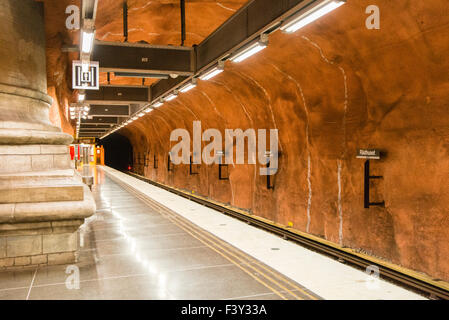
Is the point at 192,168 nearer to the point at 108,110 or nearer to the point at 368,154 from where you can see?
the point at 108,110

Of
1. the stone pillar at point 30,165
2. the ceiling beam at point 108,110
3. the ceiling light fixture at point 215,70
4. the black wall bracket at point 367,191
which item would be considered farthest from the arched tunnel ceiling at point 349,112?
the ceiling beam at point 108,110

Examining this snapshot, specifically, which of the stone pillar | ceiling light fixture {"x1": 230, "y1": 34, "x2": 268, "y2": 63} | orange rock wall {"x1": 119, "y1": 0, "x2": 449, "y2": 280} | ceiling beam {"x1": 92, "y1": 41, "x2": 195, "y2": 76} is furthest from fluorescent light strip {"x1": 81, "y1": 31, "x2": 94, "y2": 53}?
orange rock wall {"x1": 119, "y1": 0, "x2": 449, "y2": 280}

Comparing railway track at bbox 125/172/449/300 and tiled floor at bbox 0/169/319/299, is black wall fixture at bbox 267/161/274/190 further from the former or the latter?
tiled floor at bbox 0/169/319/299

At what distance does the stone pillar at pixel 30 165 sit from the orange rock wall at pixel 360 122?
432 cm

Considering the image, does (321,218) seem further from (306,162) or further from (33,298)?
(33,298)

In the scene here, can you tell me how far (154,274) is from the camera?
4.39 meters

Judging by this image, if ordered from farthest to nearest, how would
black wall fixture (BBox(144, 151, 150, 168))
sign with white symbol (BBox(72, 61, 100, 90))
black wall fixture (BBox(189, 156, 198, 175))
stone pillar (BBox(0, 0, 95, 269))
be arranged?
1. black wall fixture (BBox(144, 151, 150, 168))
2. black wall fixture (BBox(189, 156, 198, 175))
3. sign with white symbol (BBox(72, 61, 100, 90))
4. stone pillar (BBox(0, 0, 95, 269))

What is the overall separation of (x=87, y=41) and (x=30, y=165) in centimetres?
221

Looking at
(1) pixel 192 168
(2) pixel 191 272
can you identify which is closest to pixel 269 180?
(2) pixel 191 272

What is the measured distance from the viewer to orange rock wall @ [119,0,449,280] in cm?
495

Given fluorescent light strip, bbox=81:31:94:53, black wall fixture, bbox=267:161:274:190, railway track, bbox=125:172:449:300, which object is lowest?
railway track, bbox=125:172:449:300

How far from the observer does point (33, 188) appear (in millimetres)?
4363

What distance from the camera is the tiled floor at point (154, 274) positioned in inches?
148

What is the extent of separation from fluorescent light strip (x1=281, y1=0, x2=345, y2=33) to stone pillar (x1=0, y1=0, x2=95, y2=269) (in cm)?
349
